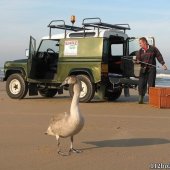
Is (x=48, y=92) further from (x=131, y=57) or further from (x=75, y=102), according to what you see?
(x=75, y=102)

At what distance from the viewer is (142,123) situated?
9.62m

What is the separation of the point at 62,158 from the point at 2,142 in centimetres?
133

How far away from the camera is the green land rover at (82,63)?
14359 millimetres

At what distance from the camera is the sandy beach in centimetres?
602

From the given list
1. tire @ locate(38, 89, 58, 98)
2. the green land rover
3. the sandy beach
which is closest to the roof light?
the green land rover

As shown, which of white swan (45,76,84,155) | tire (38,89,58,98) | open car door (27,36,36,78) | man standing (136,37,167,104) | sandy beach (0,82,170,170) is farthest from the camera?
tire (38,89,58,98)

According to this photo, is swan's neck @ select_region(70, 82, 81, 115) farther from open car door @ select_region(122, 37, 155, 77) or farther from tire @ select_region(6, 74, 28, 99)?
tire @ select_region(6, 74, 28, 99)

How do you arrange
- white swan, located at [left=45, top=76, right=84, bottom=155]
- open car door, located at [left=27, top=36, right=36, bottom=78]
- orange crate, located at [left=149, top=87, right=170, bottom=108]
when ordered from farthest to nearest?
open car door, located at [left=27, top=36, right=36, bottom=78], orange crate, located at [left=149, top=87, right=170, bottom=108], white swan, located at [left=45, top=76, right=84, bottom=155]

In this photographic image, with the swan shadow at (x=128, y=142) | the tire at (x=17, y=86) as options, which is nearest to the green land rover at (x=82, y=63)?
the tire at (x=17, y=86)

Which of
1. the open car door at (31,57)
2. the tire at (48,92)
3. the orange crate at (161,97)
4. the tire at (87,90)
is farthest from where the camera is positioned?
the tire at (48,92)

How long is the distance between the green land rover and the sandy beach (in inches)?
120

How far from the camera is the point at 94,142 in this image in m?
7.47

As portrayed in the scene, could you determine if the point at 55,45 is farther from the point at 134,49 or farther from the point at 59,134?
the point at 59,134

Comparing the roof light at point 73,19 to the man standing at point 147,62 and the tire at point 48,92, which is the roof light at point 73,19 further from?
the man standing at point 147,62
